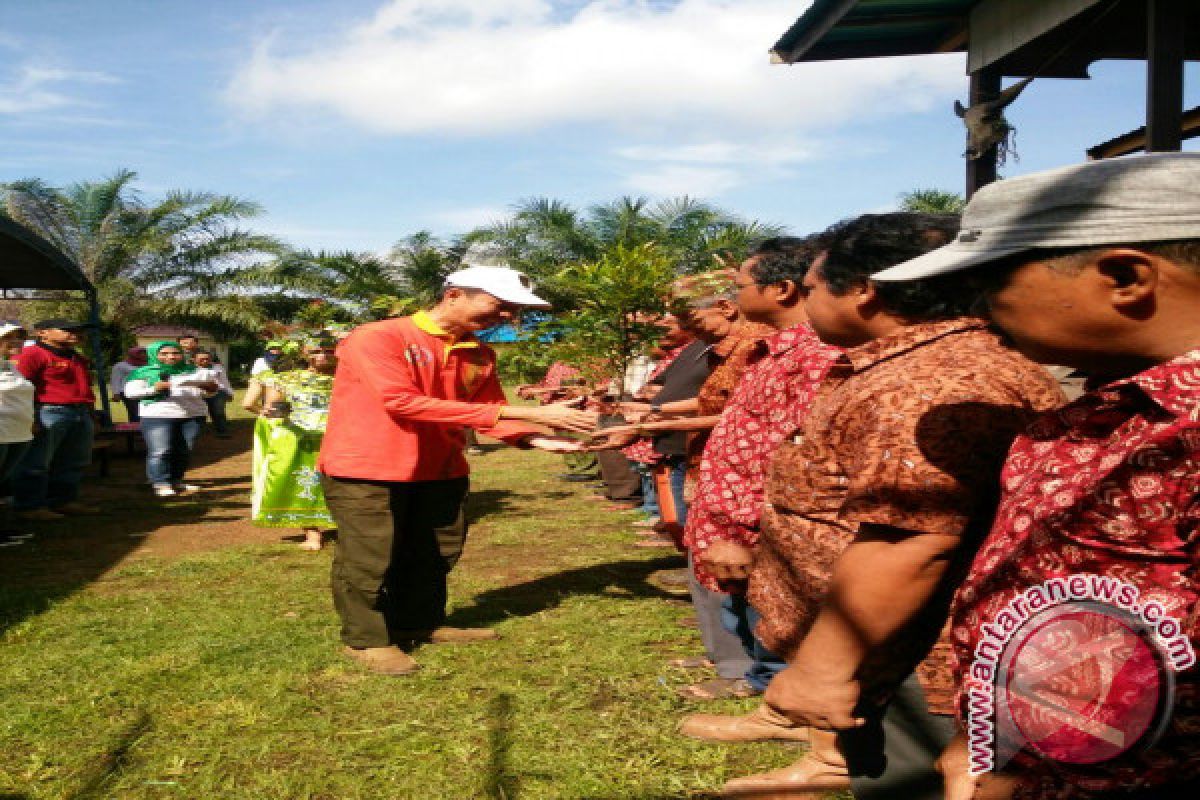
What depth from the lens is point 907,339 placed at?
1.79m

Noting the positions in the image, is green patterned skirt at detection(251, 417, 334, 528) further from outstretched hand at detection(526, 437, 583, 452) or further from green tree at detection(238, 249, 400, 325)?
green tree at detection(238, 249, 400, 325)

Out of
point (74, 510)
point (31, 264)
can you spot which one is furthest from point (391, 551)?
point (31, 264)

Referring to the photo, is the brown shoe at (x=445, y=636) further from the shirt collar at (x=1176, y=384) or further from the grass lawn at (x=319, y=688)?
the shirt collar at (x=1176, y=384)

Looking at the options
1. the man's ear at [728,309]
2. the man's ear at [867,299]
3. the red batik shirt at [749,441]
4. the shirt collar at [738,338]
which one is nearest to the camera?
the man's ear at [867,299]

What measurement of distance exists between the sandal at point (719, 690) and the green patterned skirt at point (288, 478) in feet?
12.7

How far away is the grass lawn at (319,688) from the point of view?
3.27 meters

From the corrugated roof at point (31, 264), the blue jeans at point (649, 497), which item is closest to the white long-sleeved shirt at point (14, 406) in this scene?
the corrugated roof at point (31, 264)

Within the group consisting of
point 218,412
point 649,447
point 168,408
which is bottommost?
point 218,412

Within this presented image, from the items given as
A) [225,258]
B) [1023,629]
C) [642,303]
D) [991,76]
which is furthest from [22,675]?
[225,258]

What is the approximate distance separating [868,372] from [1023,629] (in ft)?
2.15

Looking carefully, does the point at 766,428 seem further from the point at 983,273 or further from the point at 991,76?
the point at 991,76

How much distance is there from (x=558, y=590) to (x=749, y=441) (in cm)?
307

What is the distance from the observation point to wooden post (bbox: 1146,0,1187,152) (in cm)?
431

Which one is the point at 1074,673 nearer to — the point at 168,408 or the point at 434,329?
the point at 434,329
